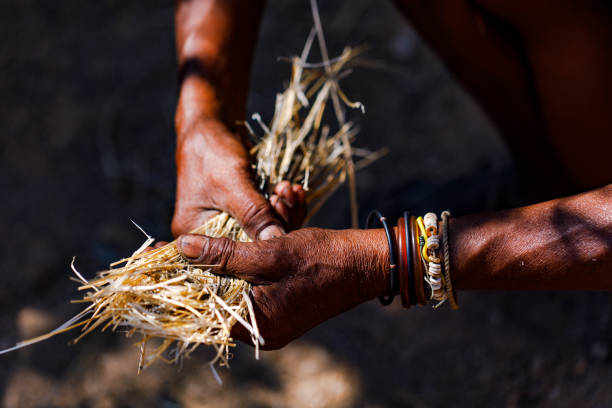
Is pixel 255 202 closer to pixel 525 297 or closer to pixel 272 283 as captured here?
pixel 272 283

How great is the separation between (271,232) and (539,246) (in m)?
0.60

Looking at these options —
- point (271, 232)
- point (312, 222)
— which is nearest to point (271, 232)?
point (271, 232)

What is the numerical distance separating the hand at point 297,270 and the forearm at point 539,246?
19 centimetres

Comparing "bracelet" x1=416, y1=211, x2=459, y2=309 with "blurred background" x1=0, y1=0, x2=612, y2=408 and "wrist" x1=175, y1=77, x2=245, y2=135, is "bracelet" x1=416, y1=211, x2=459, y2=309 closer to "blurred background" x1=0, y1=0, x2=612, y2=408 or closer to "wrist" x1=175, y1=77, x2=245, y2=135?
"wrist" x1=175, y1=77, x2=245, y2=135

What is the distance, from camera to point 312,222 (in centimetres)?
244

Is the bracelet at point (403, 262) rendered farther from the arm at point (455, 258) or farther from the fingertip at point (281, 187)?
the fingertip at point (281, 187)

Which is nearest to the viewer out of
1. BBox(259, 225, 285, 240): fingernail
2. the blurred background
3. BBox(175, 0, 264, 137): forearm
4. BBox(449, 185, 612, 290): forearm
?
BBox(449, 185, 612, 290): forearm

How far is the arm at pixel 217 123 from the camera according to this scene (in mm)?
1353

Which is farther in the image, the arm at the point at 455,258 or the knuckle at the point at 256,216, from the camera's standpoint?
the knuckle at the point at 256,216

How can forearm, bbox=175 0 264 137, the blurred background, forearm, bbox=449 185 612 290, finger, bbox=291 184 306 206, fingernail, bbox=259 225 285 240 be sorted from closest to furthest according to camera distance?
1. forearm, bbox=449 185 612 290
2. fingernail, bbox=259 225 285 240
3. finger, bbox=291 184 306 206
4. forearm, bbox=175 0 264 137
5. the blurred background

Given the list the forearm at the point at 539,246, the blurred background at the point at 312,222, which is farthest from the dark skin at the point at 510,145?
the blurred background at the point at 312,222

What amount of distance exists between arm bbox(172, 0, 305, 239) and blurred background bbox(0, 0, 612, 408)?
34.7 inches

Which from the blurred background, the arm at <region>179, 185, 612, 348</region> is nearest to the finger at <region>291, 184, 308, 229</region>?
the arm at <region>179, 185, 612, 348</region>

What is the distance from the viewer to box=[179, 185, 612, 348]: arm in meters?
1.11
